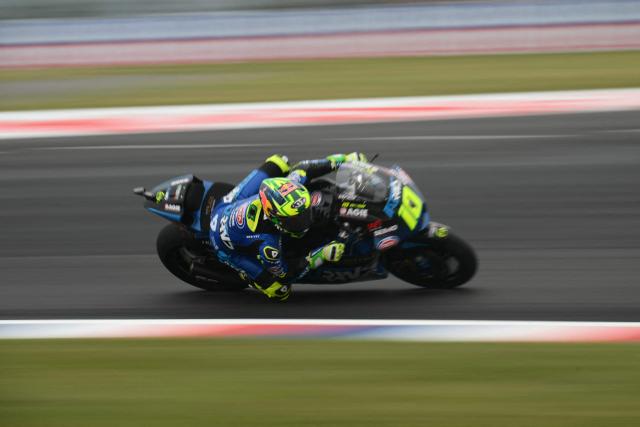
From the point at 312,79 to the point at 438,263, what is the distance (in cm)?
960

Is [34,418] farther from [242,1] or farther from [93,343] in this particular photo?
[242,1]

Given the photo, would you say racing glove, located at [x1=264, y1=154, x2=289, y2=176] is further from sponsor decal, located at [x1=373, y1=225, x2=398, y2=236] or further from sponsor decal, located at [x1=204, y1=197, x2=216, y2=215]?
sponsor decal, located at [x1=373, y1=225, x2=398, y2=236]

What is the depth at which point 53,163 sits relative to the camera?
11.9 m

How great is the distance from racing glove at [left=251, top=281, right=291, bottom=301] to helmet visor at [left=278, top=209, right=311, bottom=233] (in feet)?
2.43

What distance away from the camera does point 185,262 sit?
7.90m

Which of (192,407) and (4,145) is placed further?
(4,145)

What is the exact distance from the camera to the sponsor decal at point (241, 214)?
712 centimetres

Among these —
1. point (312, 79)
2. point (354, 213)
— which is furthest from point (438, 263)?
point (312, 79)

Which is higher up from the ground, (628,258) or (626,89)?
(626,89)

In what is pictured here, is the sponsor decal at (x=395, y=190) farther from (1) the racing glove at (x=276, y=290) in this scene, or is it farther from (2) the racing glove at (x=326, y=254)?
(1) the racing glove at (x=276, y=290)

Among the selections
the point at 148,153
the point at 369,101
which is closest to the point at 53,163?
the point at 148,153

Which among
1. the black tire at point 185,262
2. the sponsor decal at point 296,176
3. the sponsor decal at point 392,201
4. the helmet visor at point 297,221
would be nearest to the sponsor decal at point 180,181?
the black tire at point 185,262

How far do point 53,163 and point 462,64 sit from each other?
8417mm

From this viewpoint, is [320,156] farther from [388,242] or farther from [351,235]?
[388,242]
